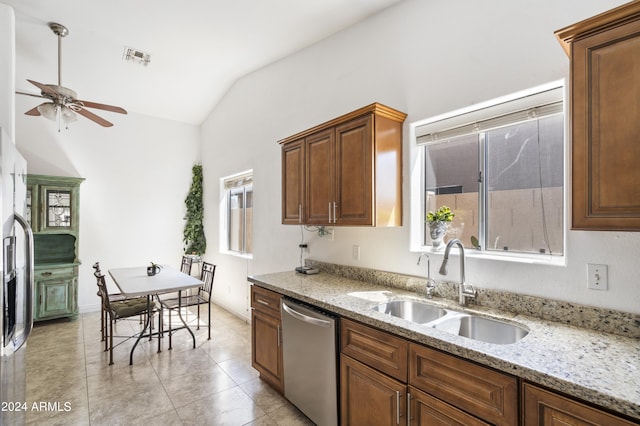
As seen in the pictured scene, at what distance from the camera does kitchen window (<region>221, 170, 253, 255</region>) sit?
15.5 ft

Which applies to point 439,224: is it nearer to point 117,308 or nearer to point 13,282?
point 13,282

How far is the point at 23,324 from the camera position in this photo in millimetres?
1630

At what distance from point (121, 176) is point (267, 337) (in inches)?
167

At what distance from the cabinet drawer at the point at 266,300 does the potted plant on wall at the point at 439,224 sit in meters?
1.27

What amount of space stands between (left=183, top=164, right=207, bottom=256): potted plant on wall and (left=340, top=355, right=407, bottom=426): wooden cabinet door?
4601 mm

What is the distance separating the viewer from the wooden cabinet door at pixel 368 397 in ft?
5.17

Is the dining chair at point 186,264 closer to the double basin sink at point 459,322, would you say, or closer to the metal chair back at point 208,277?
the metal chair back at point 208,277

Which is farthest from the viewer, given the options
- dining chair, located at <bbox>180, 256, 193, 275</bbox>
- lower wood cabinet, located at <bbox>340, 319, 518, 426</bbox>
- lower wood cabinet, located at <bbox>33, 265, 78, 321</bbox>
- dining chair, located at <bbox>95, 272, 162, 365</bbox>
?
dining chair, located at <bbox>180, 256, 193, 275</bbox>

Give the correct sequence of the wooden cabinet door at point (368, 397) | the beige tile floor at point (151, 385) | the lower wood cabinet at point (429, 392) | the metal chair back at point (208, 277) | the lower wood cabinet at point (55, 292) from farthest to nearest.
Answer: the lower wood cabinet at point (55, 292), the metal chair back at point (208, 277), the beige tile floor at point (151, 385), the wooden cabinet door at point (368, 397), the lower wood cabinet at point (429, 392)

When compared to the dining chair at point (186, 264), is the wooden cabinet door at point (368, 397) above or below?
below

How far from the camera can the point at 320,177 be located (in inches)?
102

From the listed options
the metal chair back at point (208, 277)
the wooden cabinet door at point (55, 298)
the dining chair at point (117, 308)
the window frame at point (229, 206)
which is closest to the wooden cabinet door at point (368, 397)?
the metal chair back at point (208, 277)

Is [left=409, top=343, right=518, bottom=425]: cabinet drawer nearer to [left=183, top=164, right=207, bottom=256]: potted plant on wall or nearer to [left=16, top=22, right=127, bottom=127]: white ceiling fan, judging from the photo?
[left=16, top=22, right=127, bottom=127]: white ceiling fan

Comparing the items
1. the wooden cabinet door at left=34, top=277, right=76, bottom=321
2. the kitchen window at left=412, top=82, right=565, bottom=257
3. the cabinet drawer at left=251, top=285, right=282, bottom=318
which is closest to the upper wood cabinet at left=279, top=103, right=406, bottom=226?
the kitchen window at left=412, top=82, right=565, bottom=257
